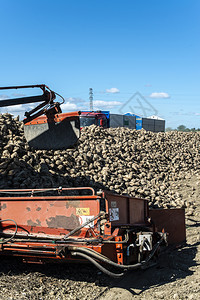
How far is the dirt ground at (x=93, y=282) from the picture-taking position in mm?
4516

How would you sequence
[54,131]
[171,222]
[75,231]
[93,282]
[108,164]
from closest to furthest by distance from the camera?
[75,231]
[93,282]
[171,222]
[54,131]
[108,164]

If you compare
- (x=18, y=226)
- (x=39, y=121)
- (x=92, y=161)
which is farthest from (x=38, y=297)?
(x=92, y=161)

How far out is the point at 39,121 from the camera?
25.8 feet

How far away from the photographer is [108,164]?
1182 centimetres

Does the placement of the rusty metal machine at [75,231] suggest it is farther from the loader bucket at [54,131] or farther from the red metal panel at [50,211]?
the loader bucket at [54,131]

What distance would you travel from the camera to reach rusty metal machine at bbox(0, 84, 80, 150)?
746cm

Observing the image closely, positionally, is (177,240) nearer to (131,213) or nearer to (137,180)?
(131,213)

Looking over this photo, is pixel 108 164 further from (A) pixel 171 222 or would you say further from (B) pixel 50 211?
(B) pixel 50 211

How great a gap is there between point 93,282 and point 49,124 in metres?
3.90

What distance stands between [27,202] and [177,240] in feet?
12.3

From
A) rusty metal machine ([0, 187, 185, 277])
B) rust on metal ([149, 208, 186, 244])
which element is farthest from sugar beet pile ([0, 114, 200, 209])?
rust on metal ([149, 208, 186, 244])

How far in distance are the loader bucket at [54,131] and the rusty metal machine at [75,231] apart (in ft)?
8.02

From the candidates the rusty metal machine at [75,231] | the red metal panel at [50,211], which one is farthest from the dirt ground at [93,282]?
the red metal panel at [50,211]

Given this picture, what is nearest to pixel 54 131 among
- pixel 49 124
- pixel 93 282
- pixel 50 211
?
pixel 49 124
